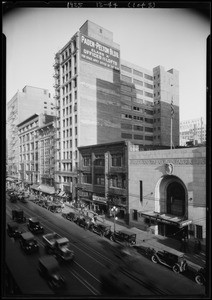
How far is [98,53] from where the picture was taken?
41.5 metres

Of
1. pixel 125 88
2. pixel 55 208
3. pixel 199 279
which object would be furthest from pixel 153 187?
pixel 125 88

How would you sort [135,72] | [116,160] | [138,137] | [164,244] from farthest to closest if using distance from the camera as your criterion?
[135,72], [138,137], [116,160], [164,244]

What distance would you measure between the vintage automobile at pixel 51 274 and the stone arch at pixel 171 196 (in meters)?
14.1

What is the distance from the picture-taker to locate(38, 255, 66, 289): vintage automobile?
12898 millimetres

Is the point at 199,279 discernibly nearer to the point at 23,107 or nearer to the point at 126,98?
the point at 126,98

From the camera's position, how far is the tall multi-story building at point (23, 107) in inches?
2735

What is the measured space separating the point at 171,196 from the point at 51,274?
51.1ft

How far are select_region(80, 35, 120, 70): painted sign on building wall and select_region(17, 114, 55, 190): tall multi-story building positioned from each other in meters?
17.8

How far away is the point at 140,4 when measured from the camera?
7.43m

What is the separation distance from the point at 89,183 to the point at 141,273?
838 inches

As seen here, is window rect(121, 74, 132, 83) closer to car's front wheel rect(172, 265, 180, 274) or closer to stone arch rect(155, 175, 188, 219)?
stone arch rect(155, 175, 188, 219)
